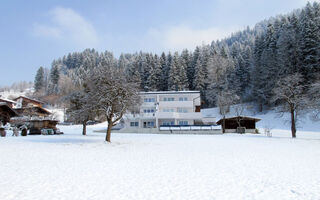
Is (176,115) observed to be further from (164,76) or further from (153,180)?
(153,180)

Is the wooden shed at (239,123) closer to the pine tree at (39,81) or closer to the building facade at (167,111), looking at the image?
the building facade at (167,111)

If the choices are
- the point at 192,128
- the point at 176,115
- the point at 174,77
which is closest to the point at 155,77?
the point at 174,77

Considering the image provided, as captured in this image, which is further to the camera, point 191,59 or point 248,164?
point 191,59

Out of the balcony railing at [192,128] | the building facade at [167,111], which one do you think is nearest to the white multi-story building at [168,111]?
the building facade at [167,111]

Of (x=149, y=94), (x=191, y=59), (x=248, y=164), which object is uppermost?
(x=191, y=59)

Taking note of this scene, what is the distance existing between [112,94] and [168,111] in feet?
94.4

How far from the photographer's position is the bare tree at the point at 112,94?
21.1 metres

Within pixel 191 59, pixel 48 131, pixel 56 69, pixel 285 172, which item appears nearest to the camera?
pixel 285 172

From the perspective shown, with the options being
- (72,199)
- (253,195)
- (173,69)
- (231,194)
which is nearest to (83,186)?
(72,199)

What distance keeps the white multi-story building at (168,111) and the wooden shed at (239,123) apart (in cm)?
614

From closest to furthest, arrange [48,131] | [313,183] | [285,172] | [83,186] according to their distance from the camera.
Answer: [83,186], [313,183], [285,172], [48,131]

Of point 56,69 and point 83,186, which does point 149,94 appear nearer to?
point 83,186

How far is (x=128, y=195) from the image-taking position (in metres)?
6.53

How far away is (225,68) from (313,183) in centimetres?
5991
